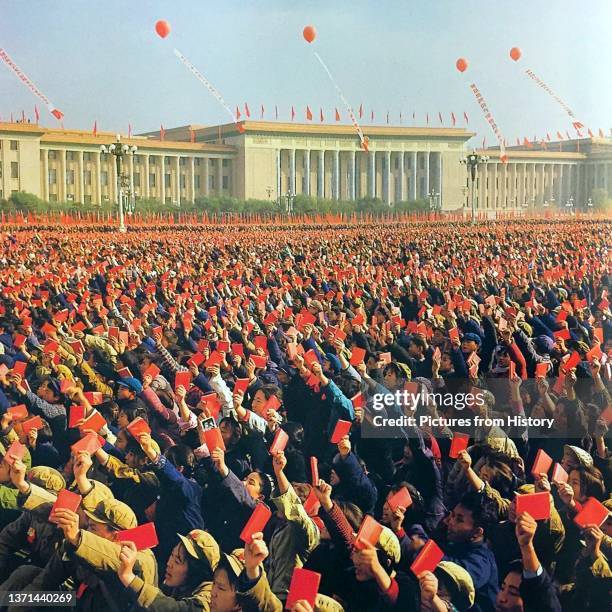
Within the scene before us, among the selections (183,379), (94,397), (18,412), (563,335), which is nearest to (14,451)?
(18,412)

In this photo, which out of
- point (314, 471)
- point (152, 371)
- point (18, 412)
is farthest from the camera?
point (152, 371)

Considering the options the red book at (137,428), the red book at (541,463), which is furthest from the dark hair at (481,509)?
the red book at (137,428)

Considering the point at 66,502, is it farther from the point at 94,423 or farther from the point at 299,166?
the point at 299,166

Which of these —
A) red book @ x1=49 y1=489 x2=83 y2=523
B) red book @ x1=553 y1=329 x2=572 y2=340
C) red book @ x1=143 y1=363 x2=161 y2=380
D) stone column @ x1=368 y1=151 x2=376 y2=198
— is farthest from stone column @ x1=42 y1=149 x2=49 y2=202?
red book @ x1=49 y1=489 x2=83 y2=523

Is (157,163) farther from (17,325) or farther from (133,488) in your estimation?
(133,488)

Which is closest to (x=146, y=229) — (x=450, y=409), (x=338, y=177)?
(x=338, y=177)

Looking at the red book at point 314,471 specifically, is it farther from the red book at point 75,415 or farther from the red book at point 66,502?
the red book at point 75,415
